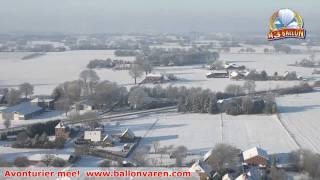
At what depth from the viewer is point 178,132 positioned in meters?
12.6

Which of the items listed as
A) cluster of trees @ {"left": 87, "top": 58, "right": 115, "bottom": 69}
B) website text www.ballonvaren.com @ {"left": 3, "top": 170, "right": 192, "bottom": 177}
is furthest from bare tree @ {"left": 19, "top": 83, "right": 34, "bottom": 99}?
website text www.ballonvaren.com @ {"left": 3, "top": 170, "right": 192, "bottom": 177}

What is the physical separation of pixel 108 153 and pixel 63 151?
0.92 m

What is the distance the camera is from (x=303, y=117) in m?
14.3

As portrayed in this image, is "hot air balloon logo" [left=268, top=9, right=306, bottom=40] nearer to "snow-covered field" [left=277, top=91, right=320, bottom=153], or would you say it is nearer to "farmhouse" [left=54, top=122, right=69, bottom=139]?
"snow-covered field" [left=277, top=91, right=320, bottom=153]

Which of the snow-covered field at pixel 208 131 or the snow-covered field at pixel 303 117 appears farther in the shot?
the snow-covered field at pixel 303 117

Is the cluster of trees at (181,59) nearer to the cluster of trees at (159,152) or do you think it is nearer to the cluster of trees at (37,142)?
the cluster of trees at (37,142)

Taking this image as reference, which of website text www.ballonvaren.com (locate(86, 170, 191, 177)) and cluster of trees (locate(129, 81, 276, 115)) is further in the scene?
cluster of trees (locate(129, 81, 276, 115))

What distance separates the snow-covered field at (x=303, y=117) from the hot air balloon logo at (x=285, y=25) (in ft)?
12.3

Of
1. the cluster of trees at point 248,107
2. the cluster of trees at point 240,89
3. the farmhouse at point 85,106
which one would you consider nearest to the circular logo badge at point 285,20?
the cluster of trees at point 248,107

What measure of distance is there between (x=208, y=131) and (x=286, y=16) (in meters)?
5.23

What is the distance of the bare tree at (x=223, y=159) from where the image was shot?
29.8ft

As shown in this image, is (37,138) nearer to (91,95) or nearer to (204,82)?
(91,95)

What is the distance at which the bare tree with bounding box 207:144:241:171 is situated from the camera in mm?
9078

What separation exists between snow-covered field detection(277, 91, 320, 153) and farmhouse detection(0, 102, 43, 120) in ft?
21.3
